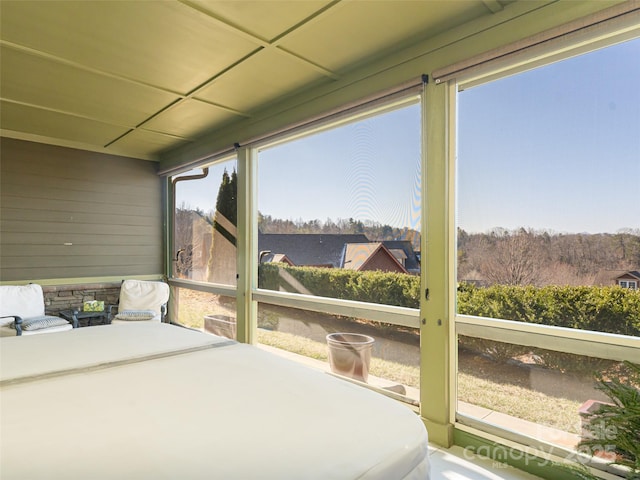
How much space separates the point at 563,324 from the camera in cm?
212

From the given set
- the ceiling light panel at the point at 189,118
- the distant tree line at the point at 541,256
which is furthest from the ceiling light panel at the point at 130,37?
the distant tree line at the point at 541,256

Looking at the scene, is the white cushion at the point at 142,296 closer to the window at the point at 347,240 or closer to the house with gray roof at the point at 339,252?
the window at the point at 347,240

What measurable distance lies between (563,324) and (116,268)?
5450mm

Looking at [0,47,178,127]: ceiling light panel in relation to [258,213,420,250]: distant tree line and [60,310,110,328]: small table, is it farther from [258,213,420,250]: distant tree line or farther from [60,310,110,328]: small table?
[60,310,110,328]: small table

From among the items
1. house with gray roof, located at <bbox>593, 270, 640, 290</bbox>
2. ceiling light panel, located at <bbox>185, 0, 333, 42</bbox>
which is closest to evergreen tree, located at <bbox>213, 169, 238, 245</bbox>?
ceiling light panel, located at <bbox>185, 0, 333, 42</bbox>

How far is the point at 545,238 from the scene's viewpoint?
2.22m

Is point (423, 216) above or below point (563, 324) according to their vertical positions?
above

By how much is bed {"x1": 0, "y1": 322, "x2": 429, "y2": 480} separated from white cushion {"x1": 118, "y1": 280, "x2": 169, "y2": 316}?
317cm

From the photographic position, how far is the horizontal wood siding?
4.66 meters

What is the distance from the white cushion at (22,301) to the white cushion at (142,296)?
2.91 feet

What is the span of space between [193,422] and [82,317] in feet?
14.7

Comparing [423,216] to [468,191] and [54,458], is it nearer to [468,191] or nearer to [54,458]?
[468,191]

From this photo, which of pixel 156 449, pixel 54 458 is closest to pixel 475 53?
pixel 156 449

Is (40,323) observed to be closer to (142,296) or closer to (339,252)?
(142,296)
